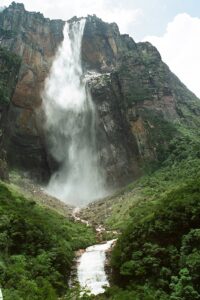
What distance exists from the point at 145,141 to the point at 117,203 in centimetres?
1749

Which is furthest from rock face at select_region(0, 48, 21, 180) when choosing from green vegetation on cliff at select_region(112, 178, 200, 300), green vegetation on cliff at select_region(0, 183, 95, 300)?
green vegetation on cliff at select_region(112, 178, 200, 300)

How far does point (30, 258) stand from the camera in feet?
86.8

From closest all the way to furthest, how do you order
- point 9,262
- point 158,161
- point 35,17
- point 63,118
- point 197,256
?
point 197,256 → point 9,262 → point 158,161 → point 63,118 → point 35,17

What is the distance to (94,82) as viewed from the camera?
79.6 metres

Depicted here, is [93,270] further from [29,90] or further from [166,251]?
[29,90]

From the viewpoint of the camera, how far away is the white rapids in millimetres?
26834

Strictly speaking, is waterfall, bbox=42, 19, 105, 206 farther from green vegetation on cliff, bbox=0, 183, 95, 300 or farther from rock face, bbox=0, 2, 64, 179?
green vegetation on cliff, bbox=0, 183, 95, 300

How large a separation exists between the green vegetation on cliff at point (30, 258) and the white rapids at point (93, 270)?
942 millimetres

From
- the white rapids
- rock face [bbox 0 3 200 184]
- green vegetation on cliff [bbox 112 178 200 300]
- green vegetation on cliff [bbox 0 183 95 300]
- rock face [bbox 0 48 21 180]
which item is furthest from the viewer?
rock face [bbox 0 3 200 184]

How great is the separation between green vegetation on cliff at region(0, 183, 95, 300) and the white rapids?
94cm

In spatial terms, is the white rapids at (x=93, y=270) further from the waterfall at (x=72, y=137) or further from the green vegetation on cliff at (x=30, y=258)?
the waterfall at (x=72, y=137)

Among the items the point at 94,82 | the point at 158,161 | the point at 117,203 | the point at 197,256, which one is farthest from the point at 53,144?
the point at 197,256

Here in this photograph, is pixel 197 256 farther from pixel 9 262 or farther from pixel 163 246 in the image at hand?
pixel 9 262

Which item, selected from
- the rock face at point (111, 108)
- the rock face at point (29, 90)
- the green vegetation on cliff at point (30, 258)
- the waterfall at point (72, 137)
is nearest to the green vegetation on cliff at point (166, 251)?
the green vegetation on cliff at point (30, 258)
